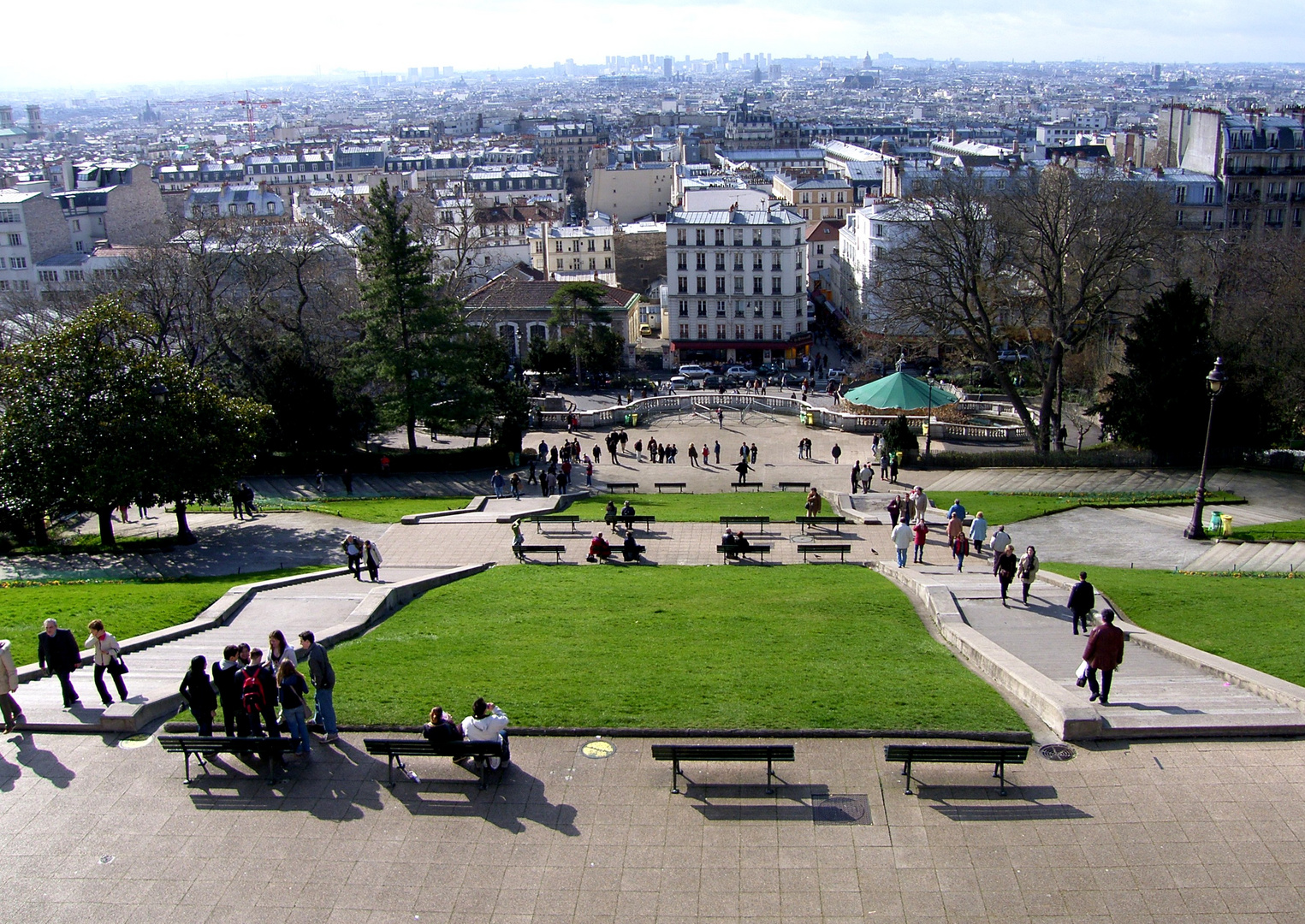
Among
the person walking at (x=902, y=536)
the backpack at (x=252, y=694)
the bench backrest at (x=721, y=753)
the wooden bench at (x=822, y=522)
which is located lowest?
the wooden bench at (x=822, y=522)

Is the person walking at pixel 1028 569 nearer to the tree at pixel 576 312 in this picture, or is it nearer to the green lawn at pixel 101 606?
the green lawn at pixel 101 606

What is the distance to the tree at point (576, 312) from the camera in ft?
246

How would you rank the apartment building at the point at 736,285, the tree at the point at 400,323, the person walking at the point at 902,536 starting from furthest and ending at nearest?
the apartment building at the point at 736,285
the tree at the point at 400,323
the person walking at the point at 902,536

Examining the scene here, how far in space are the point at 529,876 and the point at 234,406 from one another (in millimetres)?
24539

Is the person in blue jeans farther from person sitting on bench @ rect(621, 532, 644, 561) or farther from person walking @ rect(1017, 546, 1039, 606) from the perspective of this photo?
person walking @ rect(1017, 546, 1039, 606)

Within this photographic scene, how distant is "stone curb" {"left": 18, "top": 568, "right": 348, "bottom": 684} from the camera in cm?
1755

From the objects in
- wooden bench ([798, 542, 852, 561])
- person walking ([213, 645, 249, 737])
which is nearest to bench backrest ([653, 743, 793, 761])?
person walking ([213, 645, 249, 737])

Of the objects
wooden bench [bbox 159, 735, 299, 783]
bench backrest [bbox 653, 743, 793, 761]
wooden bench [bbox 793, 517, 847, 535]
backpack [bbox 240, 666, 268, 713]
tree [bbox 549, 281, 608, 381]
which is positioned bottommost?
tree [bbox 549, 281, 608, 381]

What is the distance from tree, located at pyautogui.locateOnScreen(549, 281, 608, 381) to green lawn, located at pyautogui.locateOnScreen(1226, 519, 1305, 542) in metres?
50.8

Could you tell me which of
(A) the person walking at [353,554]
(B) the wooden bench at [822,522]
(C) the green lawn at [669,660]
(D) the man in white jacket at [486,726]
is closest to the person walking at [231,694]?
(C) the green lawn at [669,660]

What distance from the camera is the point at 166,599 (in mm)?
22328

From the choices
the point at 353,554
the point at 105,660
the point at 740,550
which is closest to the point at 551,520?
the point at 740,550

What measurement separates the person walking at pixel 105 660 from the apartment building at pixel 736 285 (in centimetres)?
6658

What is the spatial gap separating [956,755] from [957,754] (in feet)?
0.05
